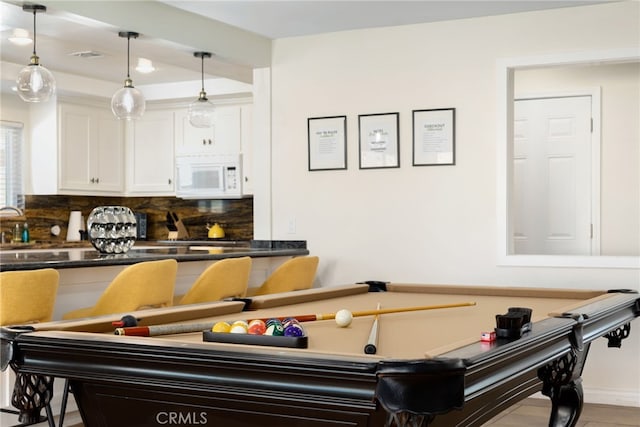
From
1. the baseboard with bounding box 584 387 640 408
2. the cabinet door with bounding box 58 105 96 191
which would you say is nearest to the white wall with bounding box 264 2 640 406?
the baseboard with bounding box 584 387 640 408

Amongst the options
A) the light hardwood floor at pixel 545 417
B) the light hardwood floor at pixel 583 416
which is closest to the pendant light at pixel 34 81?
the light hardwood floor at pixel 545 417

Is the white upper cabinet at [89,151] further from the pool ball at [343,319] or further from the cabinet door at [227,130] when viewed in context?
the pool ball at [343,319]

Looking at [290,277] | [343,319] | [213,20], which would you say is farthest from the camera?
[213,20]

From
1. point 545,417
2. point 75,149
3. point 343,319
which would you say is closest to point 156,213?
point 75,149

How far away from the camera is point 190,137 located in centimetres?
796

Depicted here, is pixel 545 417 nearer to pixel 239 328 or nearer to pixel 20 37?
pixel 239 328

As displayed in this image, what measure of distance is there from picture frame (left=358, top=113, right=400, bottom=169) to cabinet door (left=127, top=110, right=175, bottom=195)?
2958mm

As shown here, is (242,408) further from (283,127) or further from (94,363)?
(283,127)

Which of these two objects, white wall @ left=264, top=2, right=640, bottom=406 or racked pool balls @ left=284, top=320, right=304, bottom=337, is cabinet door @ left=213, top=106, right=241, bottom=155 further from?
racked pool balls @ left=284, top=320, right=304, bottom=337

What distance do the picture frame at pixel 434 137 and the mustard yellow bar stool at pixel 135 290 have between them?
2.05 meters

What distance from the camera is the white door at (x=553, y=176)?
6.83 metres

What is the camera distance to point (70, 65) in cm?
687

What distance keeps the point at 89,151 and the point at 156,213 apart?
3.41ft

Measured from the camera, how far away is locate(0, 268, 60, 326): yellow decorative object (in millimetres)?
3387
